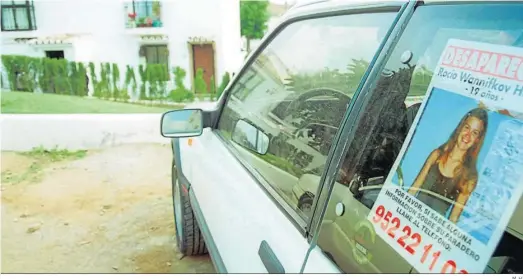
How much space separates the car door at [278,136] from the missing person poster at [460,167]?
0.75 ft

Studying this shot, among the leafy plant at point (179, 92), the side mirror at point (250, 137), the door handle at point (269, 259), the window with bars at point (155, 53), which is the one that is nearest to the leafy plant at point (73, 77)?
the leafy plant at point (179, 92)

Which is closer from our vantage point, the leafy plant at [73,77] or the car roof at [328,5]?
the car roof at [328,5]

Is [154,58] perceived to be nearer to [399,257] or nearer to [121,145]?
[121,145]

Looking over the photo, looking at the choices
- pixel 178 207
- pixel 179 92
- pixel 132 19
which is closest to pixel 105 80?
pixel 179 92

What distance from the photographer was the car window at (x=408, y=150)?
0.85 meters

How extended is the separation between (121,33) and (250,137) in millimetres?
16586

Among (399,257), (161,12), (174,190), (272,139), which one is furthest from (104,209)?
(161,12)

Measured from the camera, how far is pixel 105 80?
13.9 meters

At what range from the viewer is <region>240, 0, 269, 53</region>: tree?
30719mm

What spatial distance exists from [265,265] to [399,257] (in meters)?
0.46

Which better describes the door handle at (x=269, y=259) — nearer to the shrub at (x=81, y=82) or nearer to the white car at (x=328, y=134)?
the white car at (x=328, y=134)

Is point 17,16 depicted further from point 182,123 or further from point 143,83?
point 182,123

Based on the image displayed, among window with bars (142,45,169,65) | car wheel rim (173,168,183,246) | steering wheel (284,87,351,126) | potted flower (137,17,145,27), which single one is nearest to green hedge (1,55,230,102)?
potted flower (137,17,145,27)

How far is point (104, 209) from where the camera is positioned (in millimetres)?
4512
